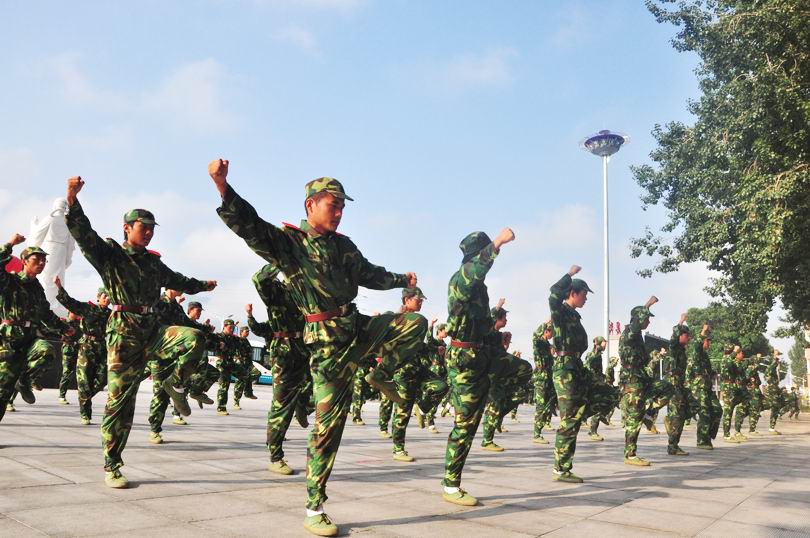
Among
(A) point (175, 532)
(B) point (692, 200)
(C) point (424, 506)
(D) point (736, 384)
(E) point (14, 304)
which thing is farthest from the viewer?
(B) point (692, 200)

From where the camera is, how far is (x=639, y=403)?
9250 mm

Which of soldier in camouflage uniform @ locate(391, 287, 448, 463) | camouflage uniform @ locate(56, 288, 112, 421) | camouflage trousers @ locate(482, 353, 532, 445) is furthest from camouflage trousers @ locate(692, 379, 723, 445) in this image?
camouflage uniform @ locate(56, 288, 112, 421)

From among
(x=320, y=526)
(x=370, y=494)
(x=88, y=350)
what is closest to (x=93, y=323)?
(x=88, y=350)

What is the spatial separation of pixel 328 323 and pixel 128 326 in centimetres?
228

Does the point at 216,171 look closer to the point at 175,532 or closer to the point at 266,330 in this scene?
the point at 175,532

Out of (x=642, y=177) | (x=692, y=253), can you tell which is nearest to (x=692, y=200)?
(x=692, y=253)

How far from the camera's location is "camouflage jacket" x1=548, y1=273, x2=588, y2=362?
699 cm

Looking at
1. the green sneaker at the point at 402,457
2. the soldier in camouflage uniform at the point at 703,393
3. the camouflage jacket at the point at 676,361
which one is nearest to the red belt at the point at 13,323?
the green sneaker at the point at 402,457

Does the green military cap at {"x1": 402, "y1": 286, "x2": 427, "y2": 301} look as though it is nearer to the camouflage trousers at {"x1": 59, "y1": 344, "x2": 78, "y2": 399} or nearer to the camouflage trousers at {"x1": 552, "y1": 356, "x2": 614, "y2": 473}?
the camouflage trousers at {"x1": 552, "y1": 356, "x2": 614, "y2": 473}

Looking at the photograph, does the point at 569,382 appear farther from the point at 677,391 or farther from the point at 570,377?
the point at 677,391

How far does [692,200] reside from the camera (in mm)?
22219

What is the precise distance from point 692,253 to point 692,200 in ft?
6.64

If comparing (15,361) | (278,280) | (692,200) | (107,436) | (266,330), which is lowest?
(107,436)

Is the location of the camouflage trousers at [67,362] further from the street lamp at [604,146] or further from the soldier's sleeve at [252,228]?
the street lamp at [604,146]
